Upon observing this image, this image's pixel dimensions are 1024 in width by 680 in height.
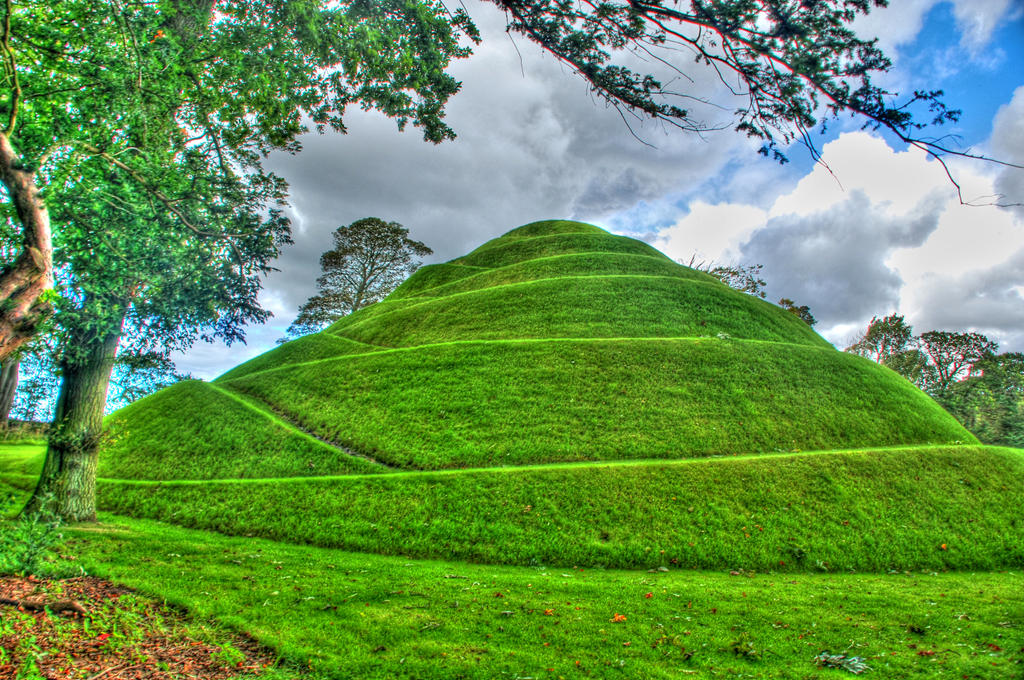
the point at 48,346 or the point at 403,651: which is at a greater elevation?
the point at 48,346

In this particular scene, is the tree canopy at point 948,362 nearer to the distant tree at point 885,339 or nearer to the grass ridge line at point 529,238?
the distant tree at point 885,339

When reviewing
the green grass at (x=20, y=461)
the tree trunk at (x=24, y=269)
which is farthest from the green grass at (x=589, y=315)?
the tree trunk at (x=24, y=269)

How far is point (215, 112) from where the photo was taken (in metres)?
10.5

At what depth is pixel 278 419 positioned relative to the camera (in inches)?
Answer: 821

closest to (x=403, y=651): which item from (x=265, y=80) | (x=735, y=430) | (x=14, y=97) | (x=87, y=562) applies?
(x=87, y=562)

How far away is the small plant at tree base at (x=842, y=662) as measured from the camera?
6118mm

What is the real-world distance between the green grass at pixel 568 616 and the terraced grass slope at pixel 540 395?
593 cm

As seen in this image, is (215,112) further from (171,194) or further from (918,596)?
(918,596)

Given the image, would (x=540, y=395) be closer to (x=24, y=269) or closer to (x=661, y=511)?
(x=661, y=511)

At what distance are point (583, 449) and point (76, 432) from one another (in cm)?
1441

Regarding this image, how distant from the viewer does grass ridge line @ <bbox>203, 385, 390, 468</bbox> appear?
57.8 feet

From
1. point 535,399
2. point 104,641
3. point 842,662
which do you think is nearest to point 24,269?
point 104,641

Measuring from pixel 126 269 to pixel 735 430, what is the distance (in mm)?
18657

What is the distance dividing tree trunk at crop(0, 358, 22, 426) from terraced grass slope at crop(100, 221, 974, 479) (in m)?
5.91
